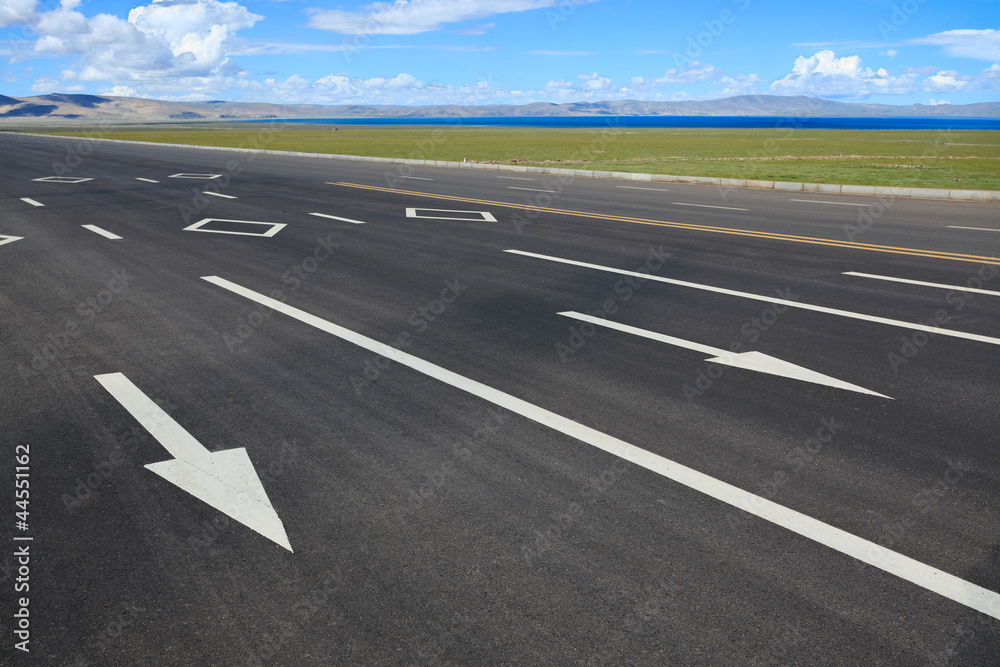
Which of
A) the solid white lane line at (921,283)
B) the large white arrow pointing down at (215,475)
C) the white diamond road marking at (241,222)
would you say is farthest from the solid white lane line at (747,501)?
the white diamond road marking at (241,222)

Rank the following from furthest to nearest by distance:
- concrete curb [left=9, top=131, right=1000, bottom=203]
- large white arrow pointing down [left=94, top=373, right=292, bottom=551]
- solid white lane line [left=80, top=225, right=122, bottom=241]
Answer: concrete curb [left=9, top=131, right=1000, bottom=203], solid white lane line [left=80, top=225, right=122, bottom=241], large white arrow pointing down [left=94, top=373, right=292, bottom=551]

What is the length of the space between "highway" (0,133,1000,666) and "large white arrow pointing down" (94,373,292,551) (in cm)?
2

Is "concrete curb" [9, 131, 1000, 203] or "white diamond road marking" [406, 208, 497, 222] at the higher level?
"white diamond road marking" [406, 208, 497, 222]

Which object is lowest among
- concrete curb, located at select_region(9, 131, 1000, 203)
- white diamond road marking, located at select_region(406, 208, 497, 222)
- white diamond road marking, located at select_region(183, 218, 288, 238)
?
concrete curb, located at select_region(9, 131, 1000, 203)

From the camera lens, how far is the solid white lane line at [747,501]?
3020 millimetres

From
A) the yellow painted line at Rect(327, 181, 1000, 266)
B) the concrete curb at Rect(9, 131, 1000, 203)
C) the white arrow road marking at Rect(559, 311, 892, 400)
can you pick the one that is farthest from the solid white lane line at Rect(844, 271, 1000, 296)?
the concrete curb at Rect(9, 131, 1000, 203)

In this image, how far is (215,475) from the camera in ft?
13.0

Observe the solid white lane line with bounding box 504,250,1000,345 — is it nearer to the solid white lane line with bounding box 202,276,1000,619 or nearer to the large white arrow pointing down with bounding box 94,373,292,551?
the solid white lane line with bounding box 202,276,1000,619

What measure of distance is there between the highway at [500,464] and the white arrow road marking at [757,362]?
4 centimetres

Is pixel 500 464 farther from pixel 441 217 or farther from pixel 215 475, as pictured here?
pixel 441 217

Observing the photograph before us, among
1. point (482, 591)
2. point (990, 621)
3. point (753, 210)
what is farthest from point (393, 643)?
point (753, 210)

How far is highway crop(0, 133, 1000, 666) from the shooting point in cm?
283

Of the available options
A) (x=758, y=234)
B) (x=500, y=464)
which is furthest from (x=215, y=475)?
A: (x=758, y=234)

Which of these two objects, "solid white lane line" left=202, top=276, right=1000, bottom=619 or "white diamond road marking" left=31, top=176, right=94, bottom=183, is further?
"white diamond road marking" left=31, top=176, right=94, bottom=183
